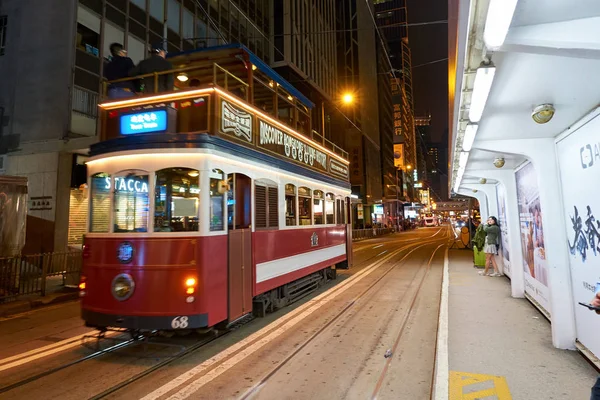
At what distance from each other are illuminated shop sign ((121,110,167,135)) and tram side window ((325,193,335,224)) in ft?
18.6

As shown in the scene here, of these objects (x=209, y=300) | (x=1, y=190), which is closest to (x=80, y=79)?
(x=1, y=190)

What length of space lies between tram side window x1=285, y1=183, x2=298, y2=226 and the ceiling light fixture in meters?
4.62

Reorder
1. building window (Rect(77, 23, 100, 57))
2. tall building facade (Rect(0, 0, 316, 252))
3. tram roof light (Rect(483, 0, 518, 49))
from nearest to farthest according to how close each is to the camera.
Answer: tram roof light (Rect(483, 0, 518, 49)) < tall building facade (Rect(0, 0, 316, 252)) < building window (Rect(77, 23, 100, 57))

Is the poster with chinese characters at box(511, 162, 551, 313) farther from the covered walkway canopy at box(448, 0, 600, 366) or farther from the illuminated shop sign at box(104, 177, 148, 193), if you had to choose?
the illuminated shop sign at box(104, 177, 148, 193)

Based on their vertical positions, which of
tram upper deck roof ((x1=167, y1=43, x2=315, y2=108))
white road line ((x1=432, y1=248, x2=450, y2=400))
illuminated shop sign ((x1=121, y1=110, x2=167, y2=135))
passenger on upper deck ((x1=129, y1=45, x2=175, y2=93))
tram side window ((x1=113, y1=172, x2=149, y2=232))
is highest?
tram upper deck roof ((x1=167, y1=43, x2=315, y2=108))

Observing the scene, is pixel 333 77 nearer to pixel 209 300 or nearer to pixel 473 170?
pixel 473 170

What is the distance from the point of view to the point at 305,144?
9.06m

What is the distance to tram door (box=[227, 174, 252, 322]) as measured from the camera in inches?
221

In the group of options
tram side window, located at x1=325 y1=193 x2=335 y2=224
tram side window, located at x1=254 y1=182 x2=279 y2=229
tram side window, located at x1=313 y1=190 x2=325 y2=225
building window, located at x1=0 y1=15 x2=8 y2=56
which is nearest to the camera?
tram side window, located at x1=254 y1=182 x2=279 y2=229

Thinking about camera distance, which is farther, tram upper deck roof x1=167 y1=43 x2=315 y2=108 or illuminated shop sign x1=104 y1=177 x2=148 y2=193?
tram upper deck roof x1=167 y1=43 x2=315 y2=108

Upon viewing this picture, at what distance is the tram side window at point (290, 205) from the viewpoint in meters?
7.57

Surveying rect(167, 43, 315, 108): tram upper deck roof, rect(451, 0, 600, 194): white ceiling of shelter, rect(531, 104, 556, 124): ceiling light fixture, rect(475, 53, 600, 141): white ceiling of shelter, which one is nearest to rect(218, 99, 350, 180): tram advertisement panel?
rect(167, 43, 315, 108): tram upper deck roof

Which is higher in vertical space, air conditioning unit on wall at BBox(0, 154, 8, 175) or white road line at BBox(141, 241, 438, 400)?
air conditioning unit on wall at BBox(0, 154, 8, 175)

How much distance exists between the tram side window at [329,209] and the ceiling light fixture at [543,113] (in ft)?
20.7
